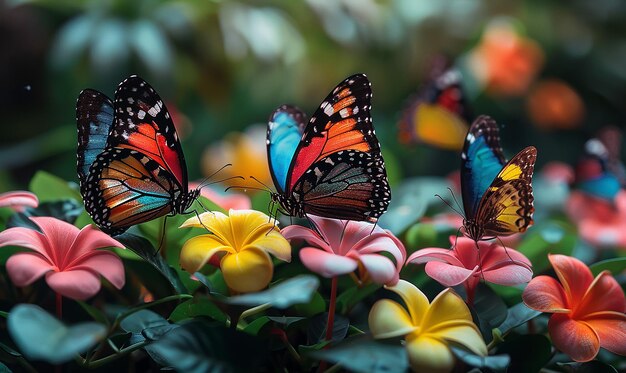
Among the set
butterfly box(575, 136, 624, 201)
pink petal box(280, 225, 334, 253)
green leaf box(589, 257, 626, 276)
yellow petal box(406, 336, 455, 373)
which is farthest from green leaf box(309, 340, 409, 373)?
butterfly box(575, 136, 624, 201)

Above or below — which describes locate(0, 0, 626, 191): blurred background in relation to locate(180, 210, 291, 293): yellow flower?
above

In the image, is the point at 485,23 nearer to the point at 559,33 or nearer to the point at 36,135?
the point at 559,33

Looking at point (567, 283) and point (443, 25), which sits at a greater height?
point (443, 25)

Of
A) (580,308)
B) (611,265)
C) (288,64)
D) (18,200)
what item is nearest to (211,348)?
(18,200)

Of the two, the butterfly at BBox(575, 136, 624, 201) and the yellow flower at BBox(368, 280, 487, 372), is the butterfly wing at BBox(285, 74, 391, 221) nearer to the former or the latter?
the yellow flower at BBox(368, 280, 487, 372)

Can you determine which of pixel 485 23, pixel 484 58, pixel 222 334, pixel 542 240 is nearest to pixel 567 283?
pixel 542 240
